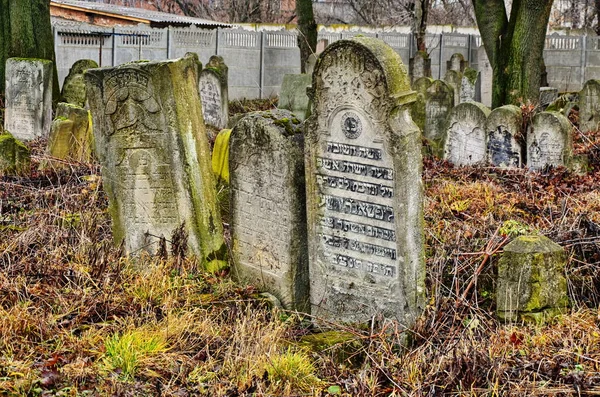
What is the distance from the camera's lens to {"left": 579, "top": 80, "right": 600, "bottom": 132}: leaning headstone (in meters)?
16.8

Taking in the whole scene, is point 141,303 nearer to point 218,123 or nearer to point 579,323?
point 579,323

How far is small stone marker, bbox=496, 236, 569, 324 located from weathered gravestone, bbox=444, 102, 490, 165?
6.15 metres

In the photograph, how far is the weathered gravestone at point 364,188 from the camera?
20.7 ft

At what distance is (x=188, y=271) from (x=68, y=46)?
1621cm

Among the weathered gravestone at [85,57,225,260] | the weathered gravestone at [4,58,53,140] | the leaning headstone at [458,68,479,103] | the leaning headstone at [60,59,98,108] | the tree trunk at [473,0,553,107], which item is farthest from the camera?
the leaning headstone at [458,68,479,103]

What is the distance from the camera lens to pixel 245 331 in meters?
6.20

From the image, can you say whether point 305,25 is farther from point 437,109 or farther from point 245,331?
point 245,331

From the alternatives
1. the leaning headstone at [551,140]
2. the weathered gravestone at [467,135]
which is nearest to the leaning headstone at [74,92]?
the weathered gravestone at [467,135]

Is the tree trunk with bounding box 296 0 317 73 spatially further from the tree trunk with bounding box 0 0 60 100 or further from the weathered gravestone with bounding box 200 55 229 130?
the tree trunk with bounding box 0 0 60 100

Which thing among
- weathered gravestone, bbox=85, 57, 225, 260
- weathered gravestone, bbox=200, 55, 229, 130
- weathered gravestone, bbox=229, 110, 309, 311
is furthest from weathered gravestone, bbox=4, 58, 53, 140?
weathered gravestone, bbox=229, 110, 309, 311

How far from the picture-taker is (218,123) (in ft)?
54.0

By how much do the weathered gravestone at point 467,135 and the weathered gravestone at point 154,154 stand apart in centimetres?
577

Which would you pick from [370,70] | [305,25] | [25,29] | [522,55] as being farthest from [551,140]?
[305,25]

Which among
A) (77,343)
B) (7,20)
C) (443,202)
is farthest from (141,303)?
(7,20)
